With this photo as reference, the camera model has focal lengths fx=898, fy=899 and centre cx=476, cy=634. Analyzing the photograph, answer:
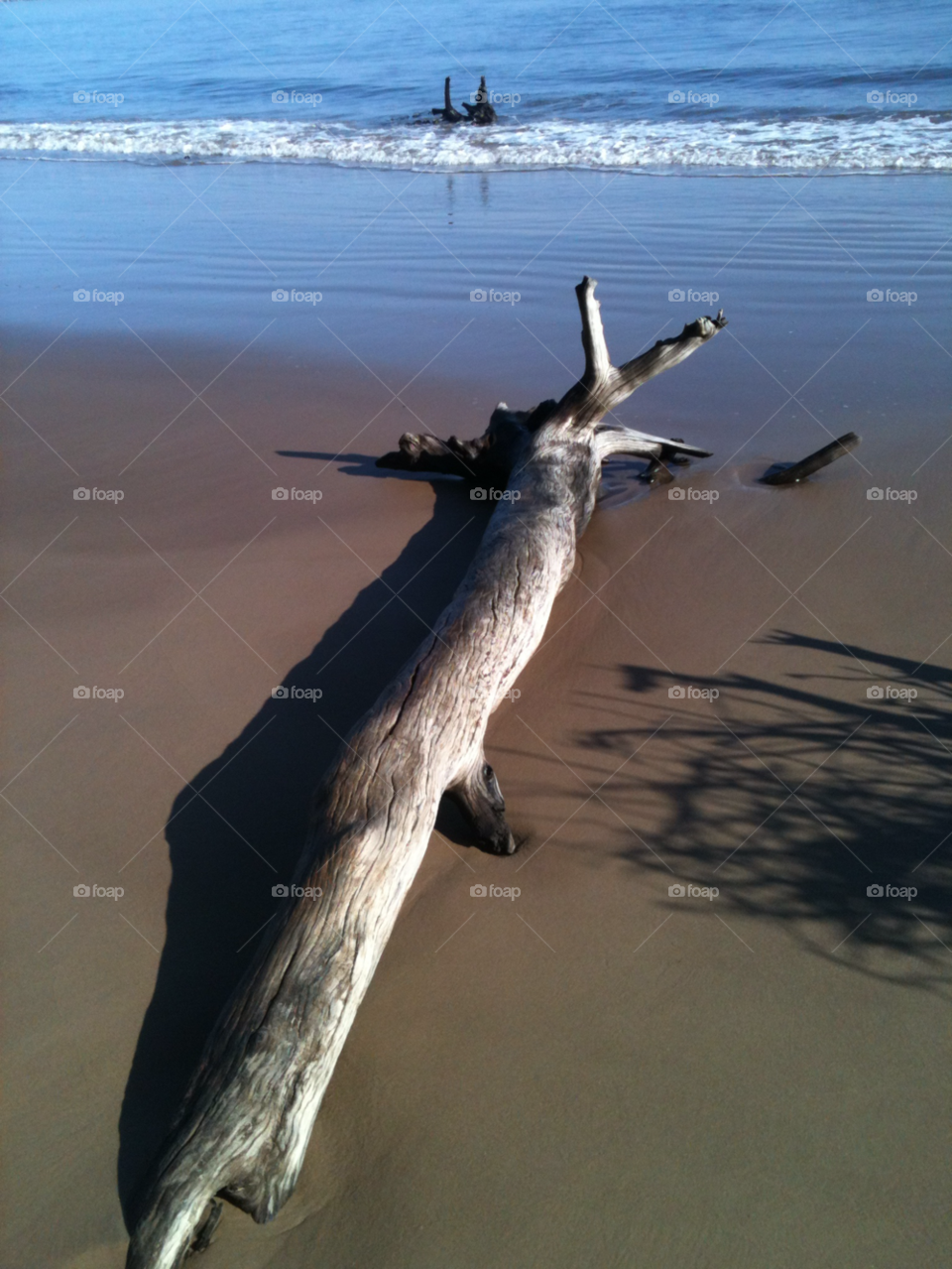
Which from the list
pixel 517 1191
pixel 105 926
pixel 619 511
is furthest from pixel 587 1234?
pixel 619 511

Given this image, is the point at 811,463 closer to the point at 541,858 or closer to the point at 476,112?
the point at 541,858

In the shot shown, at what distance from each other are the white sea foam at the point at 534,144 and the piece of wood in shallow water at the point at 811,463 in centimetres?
984

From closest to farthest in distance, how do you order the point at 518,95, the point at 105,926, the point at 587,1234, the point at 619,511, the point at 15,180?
the point at 587,1234
the point at 105,926
the point at 619,511
the point at 15,180
the point at 518,95

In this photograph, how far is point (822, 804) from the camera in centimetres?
336

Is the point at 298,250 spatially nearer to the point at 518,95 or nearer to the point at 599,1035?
the point at 599,1035

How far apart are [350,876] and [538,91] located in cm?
2388

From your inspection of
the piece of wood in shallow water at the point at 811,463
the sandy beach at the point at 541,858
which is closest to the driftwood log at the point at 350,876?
the sandy beach at the point at 541,858

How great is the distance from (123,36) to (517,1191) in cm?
5171

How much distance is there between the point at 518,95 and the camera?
71.3ft

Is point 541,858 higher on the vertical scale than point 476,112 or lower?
lower

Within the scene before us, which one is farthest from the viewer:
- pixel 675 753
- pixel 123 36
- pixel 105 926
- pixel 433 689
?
pixel 123 36

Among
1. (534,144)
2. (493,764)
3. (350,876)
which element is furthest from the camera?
(534,144)

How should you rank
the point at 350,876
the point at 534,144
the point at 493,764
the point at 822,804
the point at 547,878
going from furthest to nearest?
the point at 534,144, the point at 493,764, the point at 822,804, the point at 547,878, the point at 350,876

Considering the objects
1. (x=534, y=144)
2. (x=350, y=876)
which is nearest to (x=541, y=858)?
(x=350, y=876)
